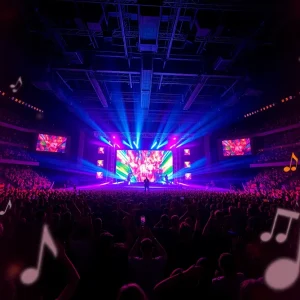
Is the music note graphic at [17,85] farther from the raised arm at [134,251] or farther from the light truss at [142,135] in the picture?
the raised arm at [134,251]

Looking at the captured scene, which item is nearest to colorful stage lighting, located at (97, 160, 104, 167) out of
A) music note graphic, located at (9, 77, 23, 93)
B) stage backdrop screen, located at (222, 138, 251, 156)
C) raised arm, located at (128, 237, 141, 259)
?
music note graphic, located at (9, 77, 23, 93)

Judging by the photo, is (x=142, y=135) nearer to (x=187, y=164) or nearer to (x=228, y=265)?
(x=187, y=164)

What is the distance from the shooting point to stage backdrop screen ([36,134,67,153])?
2689cm

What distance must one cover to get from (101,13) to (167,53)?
4.15m

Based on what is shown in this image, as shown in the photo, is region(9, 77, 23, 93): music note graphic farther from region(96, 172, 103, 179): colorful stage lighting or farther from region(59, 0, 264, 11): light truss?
region(96, 172, 103, 179): colorful stage lighting

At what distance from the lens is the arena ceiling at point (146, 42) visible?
29.8 feet

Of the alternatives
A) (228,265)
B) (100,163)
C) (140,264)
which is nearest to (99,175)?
(100,163)

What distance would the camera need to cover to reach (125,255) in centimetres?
334

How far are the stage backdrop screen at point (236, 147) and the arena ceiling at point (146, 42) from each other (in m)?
11.3

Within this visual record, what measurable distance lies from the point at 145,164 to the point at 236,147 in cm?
1441

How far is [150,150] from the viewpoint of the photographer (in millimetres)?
32531

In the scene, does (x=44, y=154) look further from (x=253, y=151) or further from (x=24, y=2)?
(x=253, y=151)

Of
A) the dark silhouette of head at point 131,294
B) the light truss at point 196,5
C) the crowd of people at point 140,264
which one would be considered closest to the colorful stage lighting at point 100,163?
the light truss at point 196,5

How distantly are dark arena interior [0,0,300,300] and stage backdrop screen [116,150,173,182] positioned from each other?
25 cm
